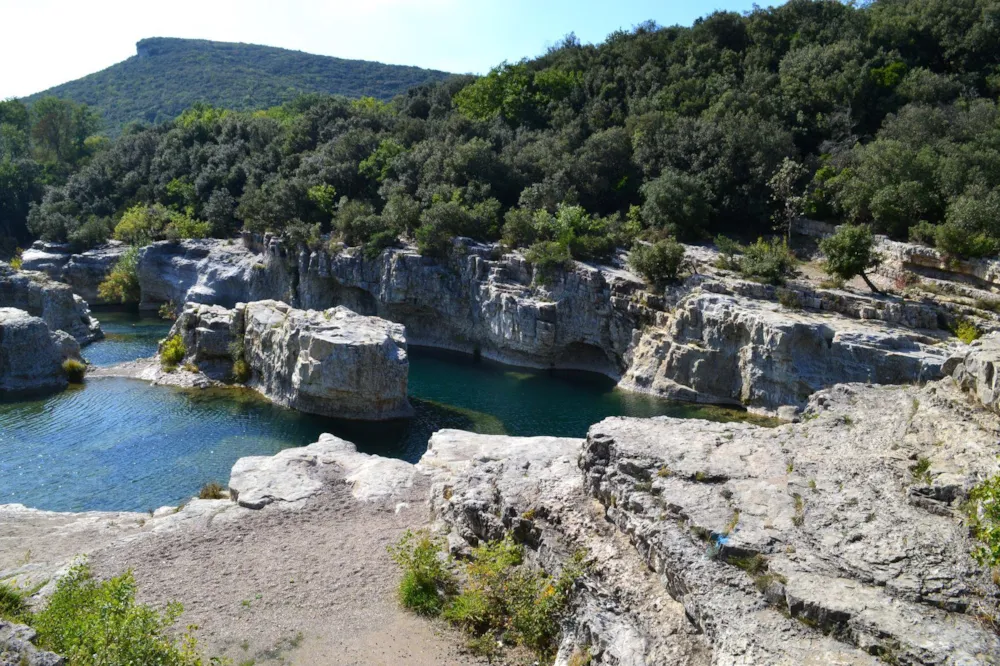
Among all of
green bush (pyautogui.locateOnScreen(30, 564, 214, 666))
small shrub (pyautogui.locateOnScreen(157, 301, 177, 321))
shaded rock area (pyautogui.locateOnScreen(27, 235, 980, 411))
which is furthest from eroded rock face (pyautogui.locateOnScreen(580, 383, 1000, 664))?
small shrub (pyautogui.locateOnScreen(157, 301, 177, 321))

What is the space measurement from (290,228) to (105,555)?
35.8 meters

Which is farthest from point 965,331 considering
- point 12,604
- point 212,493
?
point 12,604

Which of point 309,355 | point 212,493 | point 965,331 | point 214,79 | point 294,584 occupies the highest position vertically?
point 214,79

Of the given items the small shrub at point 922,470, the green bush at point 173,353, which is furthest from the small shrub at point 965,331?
the green bush at point 173,353

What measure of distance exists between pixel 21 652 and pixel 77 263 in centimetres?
A: 5223

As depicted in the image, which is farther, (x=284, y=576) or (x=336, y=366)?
(x=336, y=366)

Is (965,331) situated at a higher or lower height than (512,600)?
higher

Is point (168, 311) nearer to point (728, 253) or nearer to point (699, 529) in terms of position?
point (728, 253)

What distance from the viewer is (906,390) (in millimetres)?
16906

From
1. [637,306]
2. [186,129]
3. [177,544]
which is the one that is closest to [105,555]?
[177,544]

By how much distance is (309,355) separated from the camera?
3108 cm

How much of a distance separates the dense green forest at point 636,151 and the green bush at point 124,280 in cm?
326

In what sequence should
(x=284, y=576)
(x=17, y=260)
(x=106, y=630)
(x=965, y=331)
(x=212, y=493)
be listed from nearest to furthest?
(x=106, y=630) < (x=284, y=576) < (x=212, y=493) < (x=965, y=331) < (x=17, y=260)

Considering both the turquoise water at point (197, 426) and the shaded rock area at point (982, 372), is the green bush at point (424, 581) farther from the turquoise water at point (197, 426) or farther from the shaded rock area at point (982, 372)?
the turquoise water at point (197, 426)
